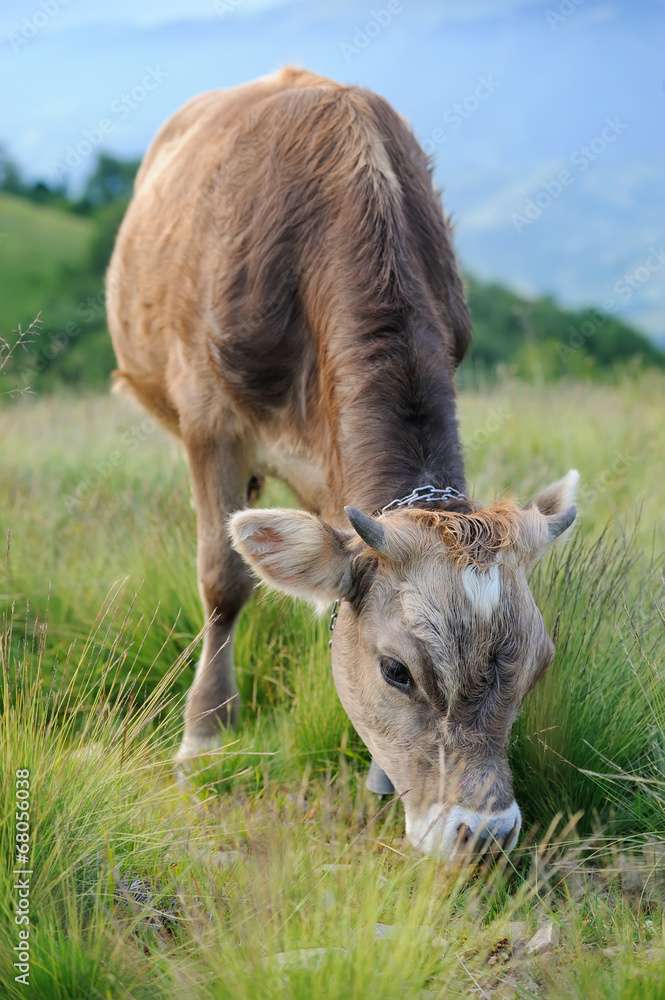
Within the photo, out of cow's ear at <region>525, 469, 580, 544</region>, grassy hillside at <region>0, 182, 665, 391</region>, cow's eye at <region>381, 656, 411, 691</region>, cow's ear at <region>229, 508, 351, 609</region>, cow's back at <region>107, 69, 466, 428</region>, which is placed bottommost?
grassy hillside at <region>0, 182, 665, 391</region>

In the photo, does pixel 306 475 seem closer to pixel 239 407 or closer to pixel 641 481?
pixel 239 407

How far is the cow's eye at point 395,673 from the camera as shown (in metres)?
2.85

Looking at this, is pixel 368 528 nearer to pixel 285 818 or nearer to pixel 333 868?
pixel 333 868

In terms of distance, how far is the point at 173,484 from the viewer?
593 cm

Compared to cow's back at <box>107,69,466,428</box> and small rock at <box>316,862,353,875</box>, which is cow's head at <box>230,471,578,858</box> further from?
cow's back at <box>107,69,466,428</box>

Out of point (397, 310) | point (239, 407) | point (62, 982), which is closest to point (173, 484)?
point (239, 407)

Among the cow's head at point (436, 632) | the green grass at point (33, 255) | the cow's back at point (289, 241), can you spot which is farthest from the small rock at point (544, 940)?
the green grass at point (33, 255)

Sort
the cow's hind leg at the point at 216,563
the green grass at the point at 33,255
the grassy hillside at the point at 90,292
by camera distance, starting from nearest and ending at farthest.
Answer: the cow's hind leg at the point at 216,563 → the grassy hillside at the point at 90,292 → the green grass at the point at 33,255

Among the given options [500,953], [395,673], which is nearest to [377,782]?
[395,673]

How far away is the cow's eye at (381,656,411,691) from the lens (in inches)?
112

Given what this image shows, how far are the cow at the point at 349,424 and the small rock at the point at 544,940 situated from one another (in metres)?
0.29

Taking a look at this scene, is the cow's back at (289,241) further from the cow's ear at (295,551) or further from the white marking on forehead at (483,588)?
the white marking on forehead at (483,588)

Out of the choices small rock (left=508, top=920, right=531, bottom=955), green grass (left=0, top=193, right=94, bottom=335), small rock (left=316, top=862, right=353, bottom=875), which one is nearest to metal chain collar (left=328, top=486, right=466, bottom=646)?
small rock (left=316, top=862, right=353, bottom=875)

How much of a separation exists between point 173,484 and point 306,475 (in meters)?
2.18
